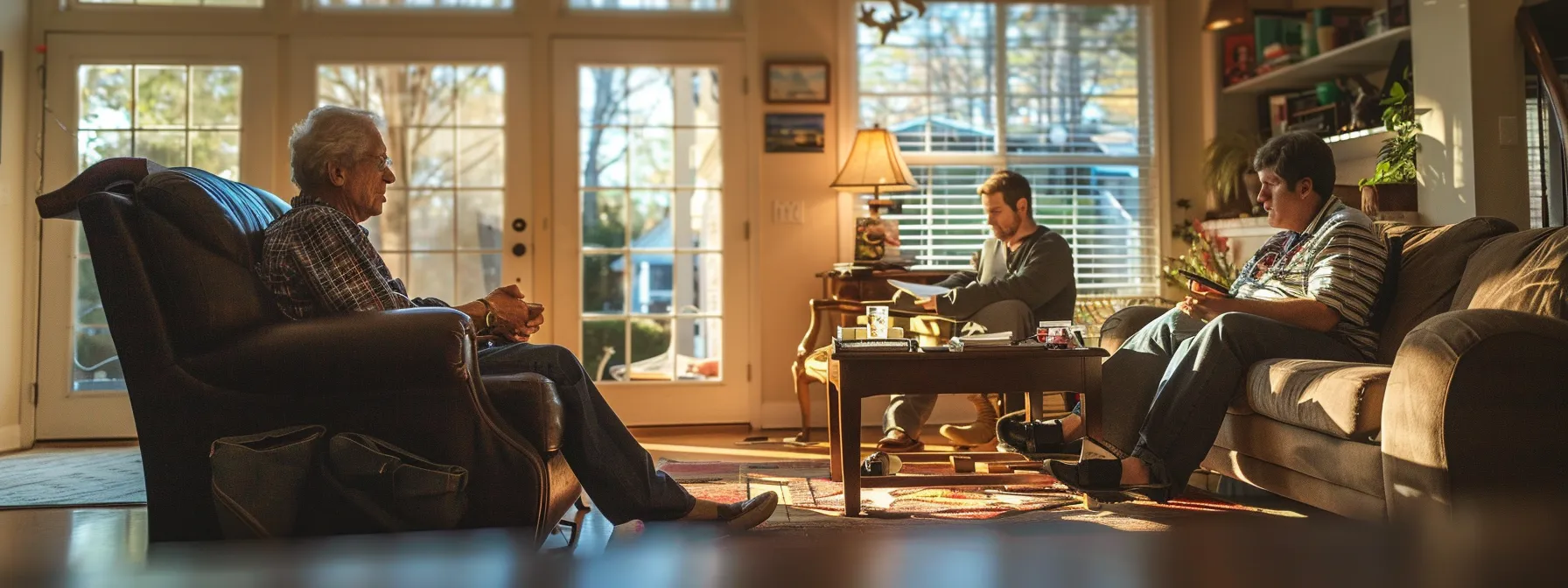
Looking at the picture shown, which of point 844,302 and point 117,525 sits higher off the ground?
point 844,302

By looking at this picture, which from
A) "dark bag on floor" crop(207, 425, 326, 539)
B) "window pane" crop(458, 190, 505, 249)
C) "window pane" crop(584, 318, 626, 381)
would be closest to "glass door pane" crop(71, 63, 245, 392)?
"window pane" crop(458, 190, 505, 249)

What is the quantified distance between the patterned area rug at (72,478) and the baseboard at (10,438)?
118mm

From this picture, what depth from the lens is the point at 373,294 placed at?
192cm

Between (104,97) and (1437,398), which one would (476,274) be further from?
(1437,398)

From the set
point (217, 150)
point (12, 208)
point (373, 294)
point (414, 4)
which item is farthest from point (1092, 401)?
point (12, 208)

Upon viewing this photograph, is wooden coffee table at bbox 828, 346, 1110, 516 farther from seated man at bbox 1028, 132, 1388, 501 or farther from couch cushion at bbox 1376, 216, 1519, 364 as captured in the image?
couch cushion at bbox 1376, 216, 1519, 364

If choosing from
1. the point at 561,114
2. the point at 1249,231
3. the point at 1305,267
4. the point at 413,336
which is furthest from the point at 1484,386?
the point at 561,114

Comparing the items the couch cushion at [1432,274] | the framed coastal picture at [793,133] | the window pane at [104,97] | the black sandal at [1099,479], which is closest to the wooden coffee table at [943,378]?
the black sandal at [1099,479]

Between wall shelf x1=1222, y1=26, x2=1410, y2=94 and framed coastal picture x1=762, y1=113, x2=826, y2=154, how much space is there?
6.04ft

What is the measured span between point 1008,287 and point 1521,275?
156cm

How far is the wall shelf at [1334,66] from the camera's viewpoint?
13.3ft

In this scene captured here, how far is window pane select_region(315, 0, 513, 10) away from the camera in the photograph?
4836 millimetres

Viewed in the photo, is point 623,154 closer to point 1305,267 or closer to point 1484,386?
point 1305,267

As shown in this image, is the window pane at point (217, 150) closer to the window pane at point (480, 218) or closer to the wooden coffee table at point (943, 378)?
the window pane at point (480, 218)
